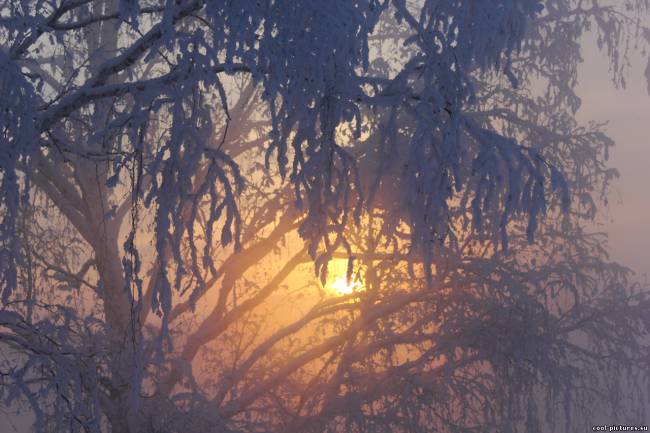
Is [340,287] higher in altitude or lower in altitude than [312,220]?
higher

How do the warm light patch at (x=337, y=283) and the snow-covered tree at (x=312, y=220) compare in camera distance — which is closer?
the snow-covered tree at (x=312, y=220)

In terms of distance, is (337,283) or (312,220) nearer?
(312,220)

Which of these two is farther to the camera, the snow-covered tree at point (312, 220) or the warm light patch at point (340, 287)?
the warm light patch at point (340, 287)

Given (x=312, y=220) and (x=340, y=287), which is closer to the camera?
(x=312, y=220)

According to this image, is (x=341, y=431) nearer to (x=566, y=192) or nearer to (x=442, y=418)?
(x=442, y=418)

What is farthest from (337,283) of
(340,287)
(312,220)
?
(312,220)

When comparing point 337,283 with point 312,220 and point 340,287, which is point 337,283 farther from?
point 312,220

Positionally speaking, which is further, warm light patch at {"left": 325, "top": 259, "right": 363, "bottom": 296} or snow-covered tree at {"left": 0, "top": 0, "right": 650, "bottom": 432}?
warm light patch at {"left": 325, "top": 259, "right": 363, "bottom": 296}

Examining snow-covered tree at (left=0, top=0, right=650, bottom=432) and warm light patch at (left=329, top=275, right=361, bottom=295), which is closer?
snow-covered tree at (left=0, top=0, right=650, bottom=432)

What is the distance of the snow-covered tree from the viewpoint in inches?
135

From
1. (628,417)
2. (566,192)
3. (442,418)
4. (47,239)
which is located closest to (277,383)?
(442,418)

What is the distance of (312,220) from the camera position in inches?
142

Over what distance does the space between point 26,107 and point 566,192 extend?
2.44m

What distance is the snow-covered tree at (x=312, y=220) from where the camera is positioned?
342 cm
